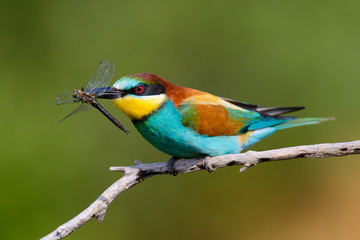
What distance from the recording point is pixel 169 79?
4.69 m

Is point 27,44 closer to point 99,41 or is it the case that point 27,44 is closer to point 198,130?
point 99,41

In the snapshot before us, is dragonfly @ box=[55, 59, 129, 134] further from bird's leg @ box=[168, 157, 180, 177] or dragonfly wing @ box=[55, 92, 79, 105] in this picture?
bird's leg @ box=[168, 157, 180, 177]

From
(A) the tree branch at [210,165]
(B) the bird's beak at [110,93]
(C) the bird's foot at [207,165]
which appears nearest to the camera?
(A) the tree branch at [210,165]

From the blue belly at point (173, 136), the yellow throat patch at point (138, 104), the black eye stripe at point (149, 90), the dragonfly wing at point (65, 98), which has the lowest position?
the blue belly at point (173, 136)

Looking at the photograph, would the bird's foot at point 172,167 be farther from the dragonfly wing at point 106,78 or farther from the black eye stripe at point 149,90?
the dragonfly wing at point 106,78

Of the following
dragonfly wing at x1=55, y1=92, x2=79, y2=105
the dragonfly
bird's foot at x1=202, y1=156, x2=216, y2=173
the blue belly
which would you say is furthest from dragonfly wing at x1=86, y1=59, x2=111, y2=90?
bird's foot at x1=202, y1=156, x2=216, y2=173

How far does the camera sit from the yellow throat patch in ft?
9.82

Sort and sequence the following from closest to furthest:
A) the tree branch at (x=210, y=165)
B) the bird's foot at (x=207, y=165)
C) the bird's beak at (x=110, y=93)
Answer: the tree branch at (x=210, y=165), the bird's beak at (x=110, y=93), the bird's foot at (x=207, y=165)

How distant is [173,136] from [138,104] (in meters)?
0.31

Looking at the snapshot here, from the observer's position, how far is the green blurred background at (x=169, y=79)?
4.09 meters

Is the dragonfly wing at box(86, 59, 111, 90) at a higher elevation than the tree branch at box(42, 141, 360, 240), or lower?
higher

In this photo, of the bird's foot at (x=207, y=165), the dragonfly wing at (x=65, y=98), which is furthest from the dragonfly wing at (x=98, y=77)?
the bird's foot at (x=207, y=165)

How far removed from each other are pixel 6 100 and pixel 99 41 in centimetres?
114

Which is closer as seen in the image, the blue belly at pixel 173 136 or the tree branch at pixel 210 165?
the tree branch at pixel 210 165
